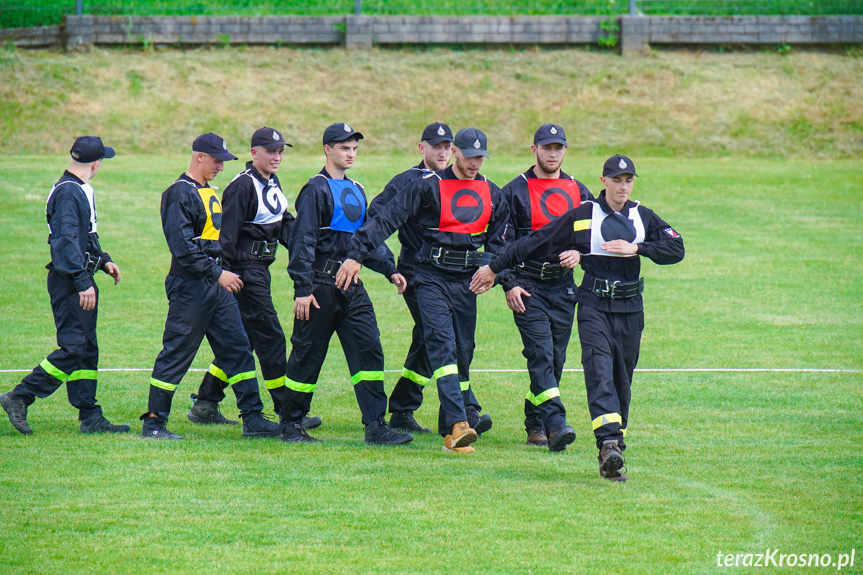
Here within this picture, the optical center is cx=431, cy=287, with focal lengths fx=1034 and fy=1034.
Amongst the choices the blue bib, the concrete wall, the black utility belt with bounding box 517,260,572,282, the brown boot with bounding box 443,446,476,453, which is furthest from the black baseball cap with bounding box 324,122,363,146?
the concrete wall

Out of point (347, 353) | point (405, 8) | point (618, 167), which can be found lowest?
point (347, 353)

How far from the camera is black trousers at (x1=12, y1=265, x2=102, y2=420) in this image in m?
7.73

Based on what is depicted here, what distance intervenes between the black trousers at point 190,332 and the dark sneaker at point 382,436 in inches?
37.6

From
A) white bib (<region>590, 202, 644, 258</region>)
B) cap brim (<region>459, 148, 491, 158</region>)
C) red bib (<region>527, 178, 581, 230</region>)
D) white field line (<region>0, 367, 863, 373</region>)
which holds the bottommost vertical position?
white field line (<region>0, 367, 863, 373</region>)

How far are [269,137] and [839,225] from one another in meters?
13.6

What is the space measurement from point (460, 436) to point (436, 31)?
19.9 m

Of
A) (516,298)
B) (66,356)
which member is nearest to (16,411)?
(66,356)

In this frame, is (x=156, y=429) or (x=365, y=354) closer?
(x=156, y=429)

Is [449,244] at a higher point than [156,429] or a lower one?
higher

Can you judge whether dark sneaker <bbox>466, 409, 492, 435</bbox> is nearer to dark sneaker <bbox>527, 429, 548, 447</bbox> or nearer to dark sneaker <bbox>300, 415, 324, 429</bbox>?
dark sneaker <bbox>527, 429, 548, 447</bbox>

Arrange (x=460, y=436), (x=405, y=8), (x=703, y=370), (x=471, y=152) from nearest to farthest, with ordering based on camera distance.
Answer: 1. (x=460, y=436)
2. (x=471, y=152)
3. (x=703, y=370)
4. (x=405, y=8)

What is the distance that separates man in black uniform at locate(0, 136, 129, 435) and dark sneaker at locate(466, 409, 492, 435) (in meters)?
2.67

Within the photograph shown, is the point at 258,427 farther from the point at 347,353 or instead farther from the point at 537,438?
the point at 537,438

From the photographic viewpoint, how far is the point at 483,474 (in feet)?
22.6
